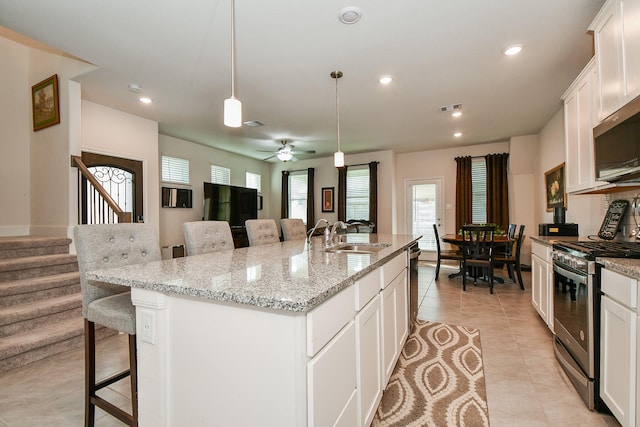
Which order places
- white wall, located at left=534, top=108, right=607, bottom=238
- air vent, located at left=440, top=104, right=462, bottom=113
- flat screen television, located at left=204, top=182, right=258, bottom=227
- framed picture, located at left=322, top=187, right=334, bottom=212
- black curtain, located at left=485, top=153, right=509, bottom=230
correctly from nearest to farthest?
white wall, located at left=534, top=108, right=607, bottom=238 → air vent, located at left=440, top=104, right=462, bottom=113 → flat screen television, located at left=204, top=182, right=258, bottom=227 → black curtain, located at left=485, top=153, right=509, bottom=230 → framed picture, located at left=322, top=187, right=334, bottom=212

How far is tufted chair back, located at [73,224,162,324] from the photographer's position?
1.55m

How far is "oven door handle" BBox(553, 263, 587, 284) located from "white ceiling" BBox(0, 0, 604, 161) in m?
1.99

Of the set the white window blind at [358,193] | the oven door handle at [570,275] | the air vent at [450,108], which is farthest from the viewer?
the white window blind at [358,193]

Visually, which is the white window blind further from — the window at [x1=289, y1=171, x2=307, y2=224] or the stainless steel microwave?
the stainless steel microwave

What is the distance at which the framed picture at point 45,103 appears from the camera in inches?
144

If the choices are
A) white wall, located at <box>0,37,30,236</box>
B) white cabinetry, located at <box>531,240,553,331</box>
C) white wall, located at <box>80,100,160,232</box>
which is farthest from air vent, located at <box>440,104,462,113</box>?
white wall, located at <box>0,37,30,236</box>

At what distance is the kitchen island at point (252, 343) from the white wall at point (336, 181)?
5.70 m

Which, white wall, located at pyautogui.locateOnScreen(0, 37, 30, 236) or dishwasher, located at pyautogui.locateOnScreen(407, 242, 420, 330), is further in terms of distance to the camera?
white wall, located at pyautogui.locateOnScreen(0, 37, 30, 236)

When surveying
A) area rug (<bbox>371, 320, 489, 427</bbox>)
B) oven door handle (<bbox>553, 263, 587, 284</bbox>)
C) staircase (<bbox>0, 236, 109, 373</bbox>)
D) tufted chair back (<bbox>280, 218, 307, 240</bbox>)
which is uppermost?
tufted chair back (<bbox>280, 218, 307, 240</bbox>)

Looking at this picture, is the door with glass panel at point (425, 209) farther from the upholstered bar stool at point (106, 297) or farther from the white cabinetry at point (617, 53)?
the upholstered bar stool at point (106, 297)

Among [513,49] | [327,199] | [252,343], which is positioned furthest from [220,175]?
[252,343]

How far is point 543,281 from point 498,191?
3.80 metres

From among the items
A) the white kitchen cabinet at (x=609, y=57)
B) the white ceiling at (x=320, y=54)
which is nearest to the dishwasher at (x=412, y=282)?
the white kitchen cabinet at (x=609, y=57)

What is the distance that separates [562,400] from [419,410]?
954 millimetres
